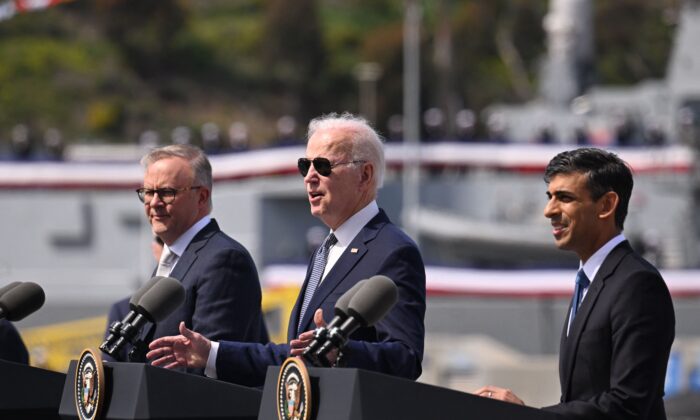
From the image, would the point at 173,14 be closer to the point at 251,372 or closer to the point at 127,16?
the point at 127,16

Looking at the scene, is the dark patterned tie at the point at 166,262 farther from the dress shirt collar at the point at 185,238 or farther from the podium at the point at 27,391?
the podium at the point at 27,391

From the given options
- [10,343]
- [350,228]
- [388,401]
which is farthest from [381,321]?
[10,343]

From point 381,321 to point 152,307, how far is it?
0.84 metres

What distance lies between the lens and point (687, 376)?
22.7 m

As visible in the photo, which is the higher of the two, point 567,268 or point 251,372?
point 251,372

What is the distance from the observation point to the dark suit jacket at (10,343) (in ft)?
23.9

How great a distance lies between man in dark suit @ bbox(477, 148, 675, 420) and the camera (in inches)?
189

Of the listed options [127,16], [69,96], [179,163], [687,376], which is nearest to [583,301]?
[179,163]

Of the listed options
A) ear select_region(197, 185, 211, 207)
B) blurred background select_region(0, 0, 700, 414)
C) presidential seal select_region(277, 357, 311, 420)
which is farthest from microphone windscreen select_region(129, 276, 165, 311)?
blurred background select_region(0, 0, 700, 414)

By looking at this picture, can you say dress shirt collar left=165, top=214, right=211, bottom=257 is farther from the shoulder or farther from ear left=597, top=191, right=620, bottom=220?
ear left=597, top=191, right=620, bottom=220

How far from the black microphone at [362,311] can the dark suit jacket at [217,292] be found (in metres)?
1.64

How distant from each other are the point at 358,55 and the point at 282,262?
55965 mm

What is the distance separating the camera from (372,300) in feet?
14.8

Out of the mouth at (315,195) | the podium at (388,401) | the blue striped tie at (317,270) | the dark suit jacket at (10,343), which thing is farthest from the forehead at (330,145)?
the dark suit jacket at (10,343)
